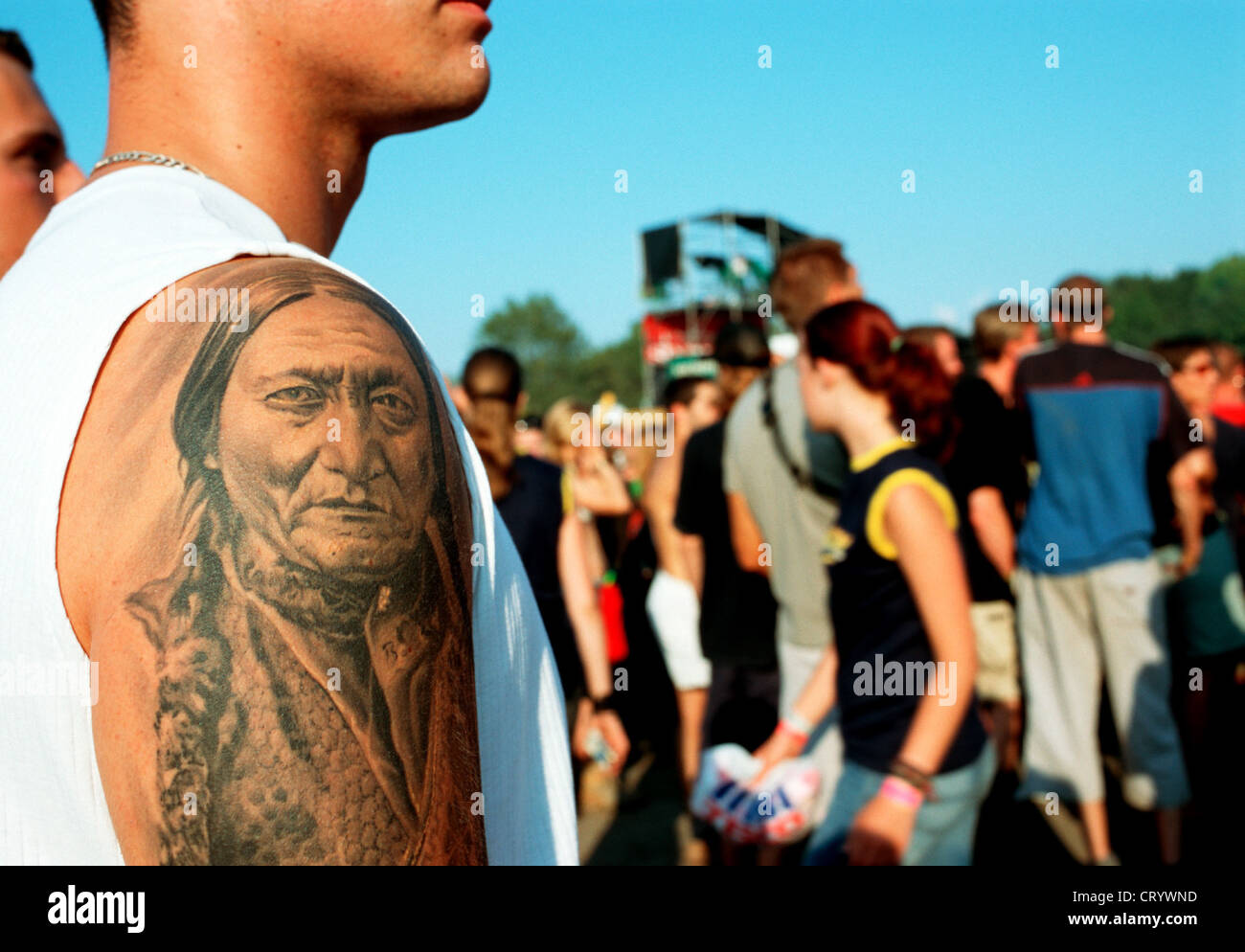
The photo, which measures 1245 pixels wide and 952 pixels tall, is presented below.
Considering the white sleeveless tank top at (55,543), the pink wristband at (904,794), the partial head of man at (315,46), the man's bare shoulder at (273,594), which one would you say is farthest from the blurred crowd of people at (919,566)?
the man's bare shoulder at (273,594)

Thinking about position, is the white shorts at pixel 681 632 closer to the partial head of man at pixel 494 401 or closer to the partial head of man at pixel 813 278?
the partial head of man at pixel 494 401

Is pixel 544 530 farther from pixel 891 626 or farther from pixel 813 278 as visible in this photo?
pixel 891 626

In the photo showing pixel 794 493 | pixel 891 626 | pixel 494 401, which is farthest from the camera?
pixel 494 401

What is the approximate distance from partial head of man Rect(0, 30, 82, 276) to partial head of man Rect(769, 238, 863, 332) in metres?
3.19

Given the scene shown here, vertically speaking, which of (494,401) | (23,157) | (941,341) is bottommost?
(23,157)

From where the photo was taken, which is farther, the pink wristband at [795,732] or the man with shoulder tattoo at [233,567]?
the pink wristband at [795,732]

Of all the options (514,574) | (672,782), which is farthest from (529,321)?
(514,574)

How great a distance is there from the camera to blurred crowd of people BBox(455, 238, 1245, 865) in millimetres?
2881

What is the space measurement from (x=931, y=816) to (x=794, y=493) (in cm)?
154

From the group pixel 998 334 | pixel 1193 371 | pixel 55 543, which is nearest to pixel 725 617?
pixel 998 334

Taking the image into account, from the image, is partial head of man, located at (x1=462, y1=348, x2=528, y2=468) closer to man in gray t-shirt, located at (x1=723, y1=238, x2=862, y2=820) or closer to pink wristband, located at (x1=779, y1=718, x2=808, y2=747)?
man in gray t-shirt, located at (x1=723, y1=238, x2=862, y2=820)

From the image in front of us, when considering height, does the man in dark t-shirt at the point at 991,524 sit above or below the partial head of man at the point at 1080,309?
below

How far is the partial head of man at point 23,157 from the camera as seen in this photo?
1773 mm

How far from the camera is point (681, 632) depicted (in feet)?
17.6
